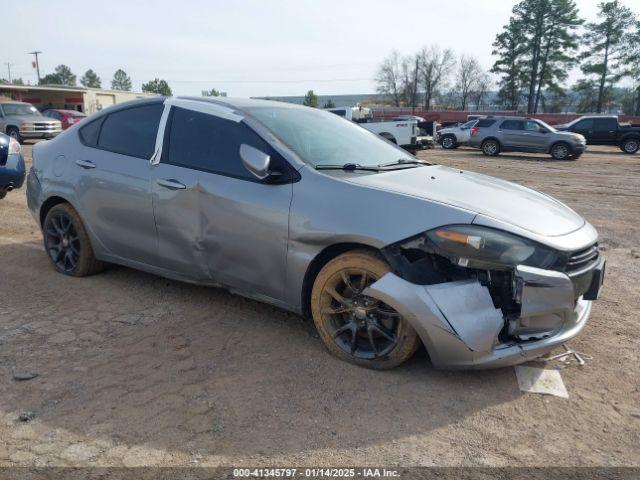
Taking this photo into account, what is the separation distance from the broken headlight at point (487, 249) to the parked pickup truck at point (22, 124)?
22.4m

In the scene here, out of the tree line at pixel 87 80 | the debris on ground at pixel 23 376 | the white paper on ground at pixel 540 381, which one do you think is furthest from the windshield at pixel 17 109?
the tree line at pixel 87 80

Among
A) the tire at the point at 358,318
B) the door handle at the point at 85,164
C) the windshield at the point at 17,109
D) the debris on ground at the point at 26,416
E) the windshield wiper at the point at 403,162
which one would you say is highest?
the windshield at the point at 17,109

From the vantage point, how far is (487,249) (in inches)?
115

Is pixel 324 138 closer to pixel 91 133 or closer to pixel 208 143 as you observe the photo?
pixel 208 143

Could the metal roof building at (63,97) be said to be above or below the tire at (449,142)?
above

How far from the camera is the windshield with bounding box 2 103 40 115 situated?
21953 mm

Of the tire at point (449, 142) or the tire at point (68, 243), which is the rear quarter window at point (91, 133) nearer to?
the tire at point (68, 243)

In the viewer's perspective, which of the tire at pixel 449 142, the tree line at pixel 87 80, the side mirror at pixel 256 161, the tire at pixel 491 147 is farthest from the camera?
the tree line at pixel 87 80

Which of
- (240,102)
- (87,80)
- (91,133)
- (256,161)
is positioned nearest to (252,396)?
(256,161)

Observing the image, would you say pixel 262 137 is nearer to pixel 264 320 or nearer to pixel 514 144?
pixel 264 320

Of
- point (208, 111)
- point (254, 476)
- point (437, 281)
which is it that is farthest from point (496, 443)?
point (208, 111)

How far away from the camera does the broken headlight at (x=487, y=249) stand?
292cm

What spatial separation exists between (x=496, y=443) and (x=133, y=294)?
3113 millimetres

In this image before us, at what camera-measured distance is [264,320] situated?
4.04 metres
